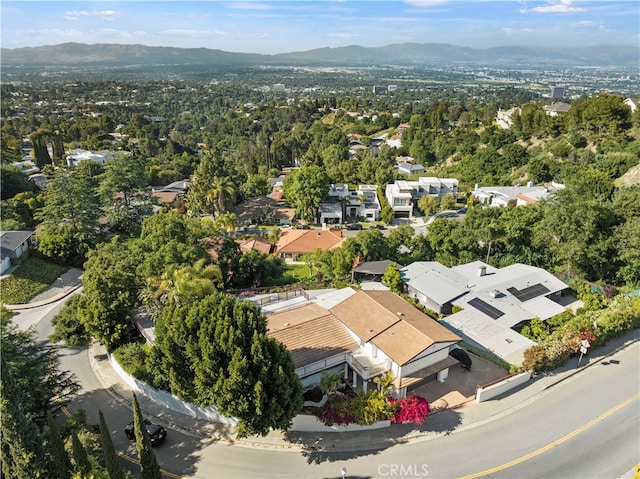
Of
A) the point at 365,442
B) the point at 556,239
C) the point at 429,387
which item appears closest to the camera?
the point at 365,442

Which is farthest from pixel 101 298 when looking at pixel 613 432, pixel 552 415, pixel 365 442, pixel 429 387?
pixel 613 432

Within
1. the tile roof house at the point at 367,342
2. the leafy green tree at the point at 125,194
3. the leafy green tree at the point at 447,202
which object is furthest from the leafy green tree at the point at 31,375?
the leafy green tree at the point at 447,202

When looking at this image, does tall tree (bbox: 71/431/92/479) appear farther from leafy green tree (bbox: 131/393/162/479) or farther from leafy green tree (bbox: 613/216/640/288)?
leafy green tree (bbox: 613/216/640/288)

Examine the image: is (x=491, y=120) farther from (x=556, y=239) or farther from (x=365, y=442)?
(x=365, y=442)

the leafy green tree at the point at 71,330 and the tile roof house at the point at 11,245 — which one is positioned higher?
the tile roof house at the point at 11,245

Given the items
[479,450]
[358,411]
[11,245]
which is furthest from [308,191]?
[479,450]

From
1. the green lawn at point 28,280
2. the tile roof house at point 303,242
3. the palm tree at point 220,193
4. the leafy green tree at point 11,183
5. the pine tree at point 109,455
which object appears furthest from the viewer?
the leafy green tree at point 11,183

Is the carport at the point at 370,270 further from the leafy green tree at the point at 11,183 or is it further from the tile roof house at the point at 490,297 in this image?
the leafy green tree at the point at 11,183
